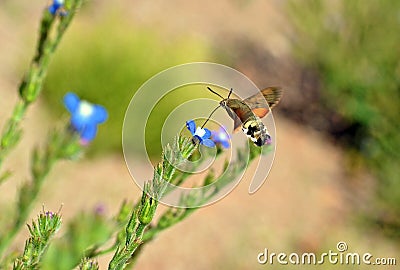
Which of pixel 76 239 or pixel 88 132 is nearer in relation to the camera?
pixel 76 239

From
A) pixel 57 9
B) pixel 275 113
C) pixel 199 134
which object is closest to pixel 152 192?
pixel 199 134

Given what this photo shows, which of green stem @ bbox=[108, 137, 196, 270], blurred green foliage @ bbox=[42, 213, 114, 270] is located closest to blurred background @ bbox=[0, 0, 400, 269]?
green stem @ bbox=[108, 137, 196, 270]

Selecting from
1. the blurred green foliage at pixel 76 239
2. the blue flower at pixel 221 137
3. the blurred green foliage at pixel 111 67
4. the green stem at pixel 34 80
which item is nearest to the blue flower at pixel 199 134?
the blurred green foliage at pixel 76 239

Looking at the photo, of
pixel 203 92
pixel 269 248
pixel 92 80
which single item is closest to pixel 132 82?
pixel 92 80

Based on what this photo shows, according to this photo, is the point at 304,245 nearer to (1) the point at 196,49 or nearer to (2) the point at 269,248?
(2) the point at 269,248

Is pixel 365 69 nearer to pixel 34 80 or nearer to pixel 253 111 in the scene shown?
pixel 34 80

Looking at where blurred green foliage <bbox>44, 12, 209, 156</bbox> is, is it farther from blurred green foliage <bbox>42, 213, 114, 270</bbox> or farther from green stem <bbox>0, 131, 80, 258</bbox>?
blurred green foliage <bbox>42, 213, 114, 270</bbox>

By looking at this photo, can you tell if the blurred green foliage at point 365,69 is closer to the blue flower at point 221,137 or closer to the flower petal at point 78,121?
the blue flower at point 221,137
